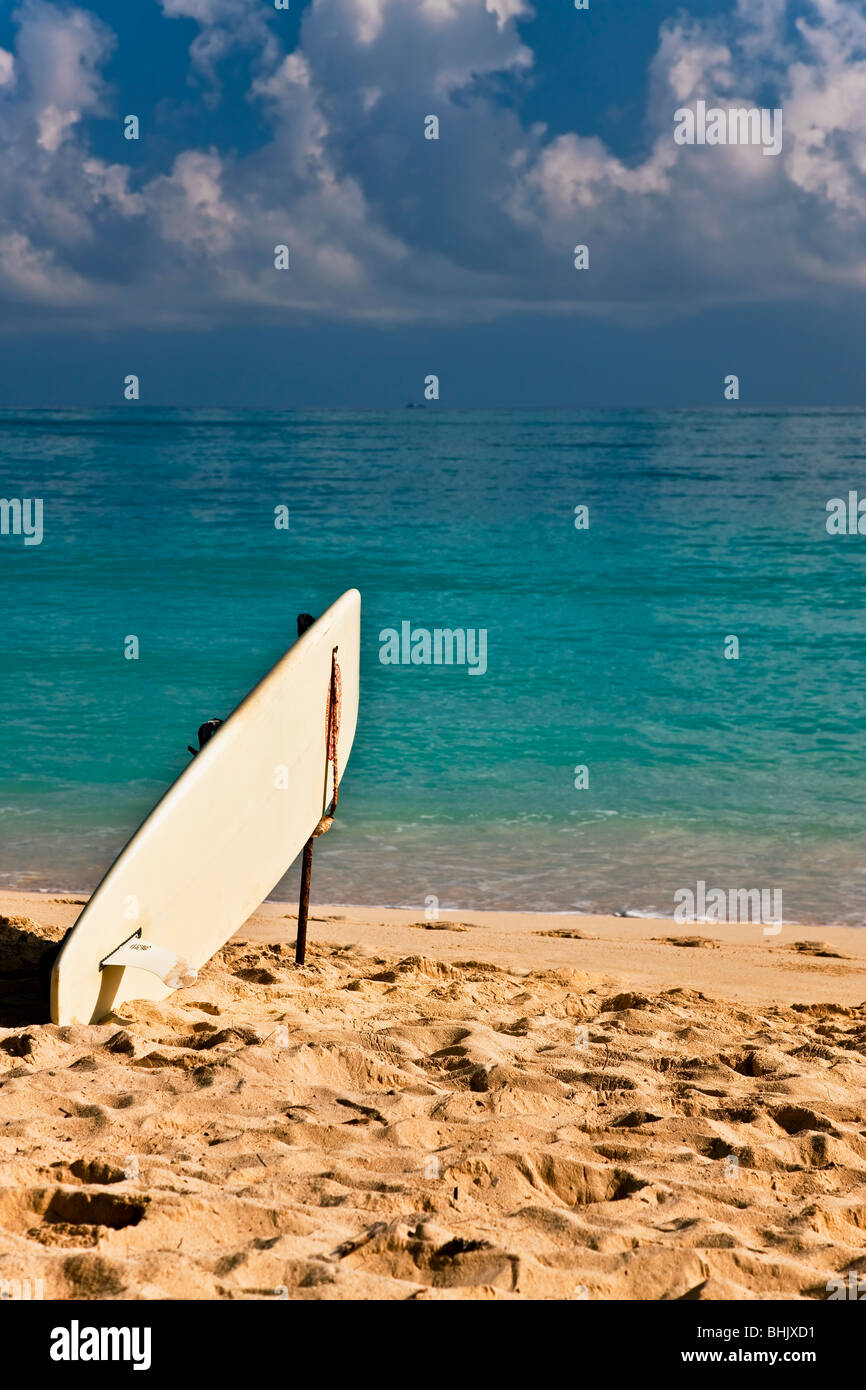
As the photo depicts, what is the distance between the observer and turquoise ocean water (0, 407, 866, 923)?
6.63 meters

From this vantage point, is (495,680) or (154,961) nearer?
(154,961)

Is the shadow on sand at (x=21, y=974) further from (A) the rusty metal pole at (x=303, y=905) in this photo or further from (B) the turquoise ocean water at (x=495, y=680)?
(B) the turquoise ocean water at (x=495, y=680)

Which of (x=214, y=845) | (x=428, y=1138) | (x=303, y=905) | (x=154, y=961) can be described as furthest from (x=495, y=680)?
(x=428, y=1138)

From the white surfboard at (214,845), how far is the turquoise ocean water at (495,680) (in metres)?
1.73

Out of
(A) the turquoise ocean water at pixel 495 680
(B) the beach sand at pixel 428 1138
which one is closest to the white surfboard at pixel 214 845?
(B) the beach sand at pixel 428 1138

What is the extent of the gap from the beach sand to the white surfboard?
0.52 ft

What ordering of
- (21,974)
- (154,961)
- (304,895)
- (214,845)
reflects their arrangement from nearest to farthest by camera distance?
(154,961) < (214,845) < (21,974) < (304,895)

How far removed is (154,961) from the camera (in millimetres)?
3406

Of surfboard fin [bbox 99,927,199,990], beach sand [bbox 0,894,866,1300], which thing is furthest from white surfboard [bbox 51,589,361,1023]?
beach sand [bbox 0,894,866,1300]

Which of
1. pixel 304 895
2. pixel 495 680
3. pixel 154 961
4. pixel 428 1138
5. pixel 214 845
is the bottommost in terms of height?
pixel 428 1138

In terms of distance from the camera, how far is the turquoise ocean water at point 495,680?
6.63 m

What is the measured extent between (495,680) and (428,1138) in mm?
8580

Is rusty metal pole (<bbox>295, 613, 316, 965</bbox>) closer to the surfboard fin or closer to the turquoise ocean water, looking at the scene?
the surfboard fin

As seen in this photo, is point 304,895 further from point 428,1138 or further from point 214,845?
point 428,1138
